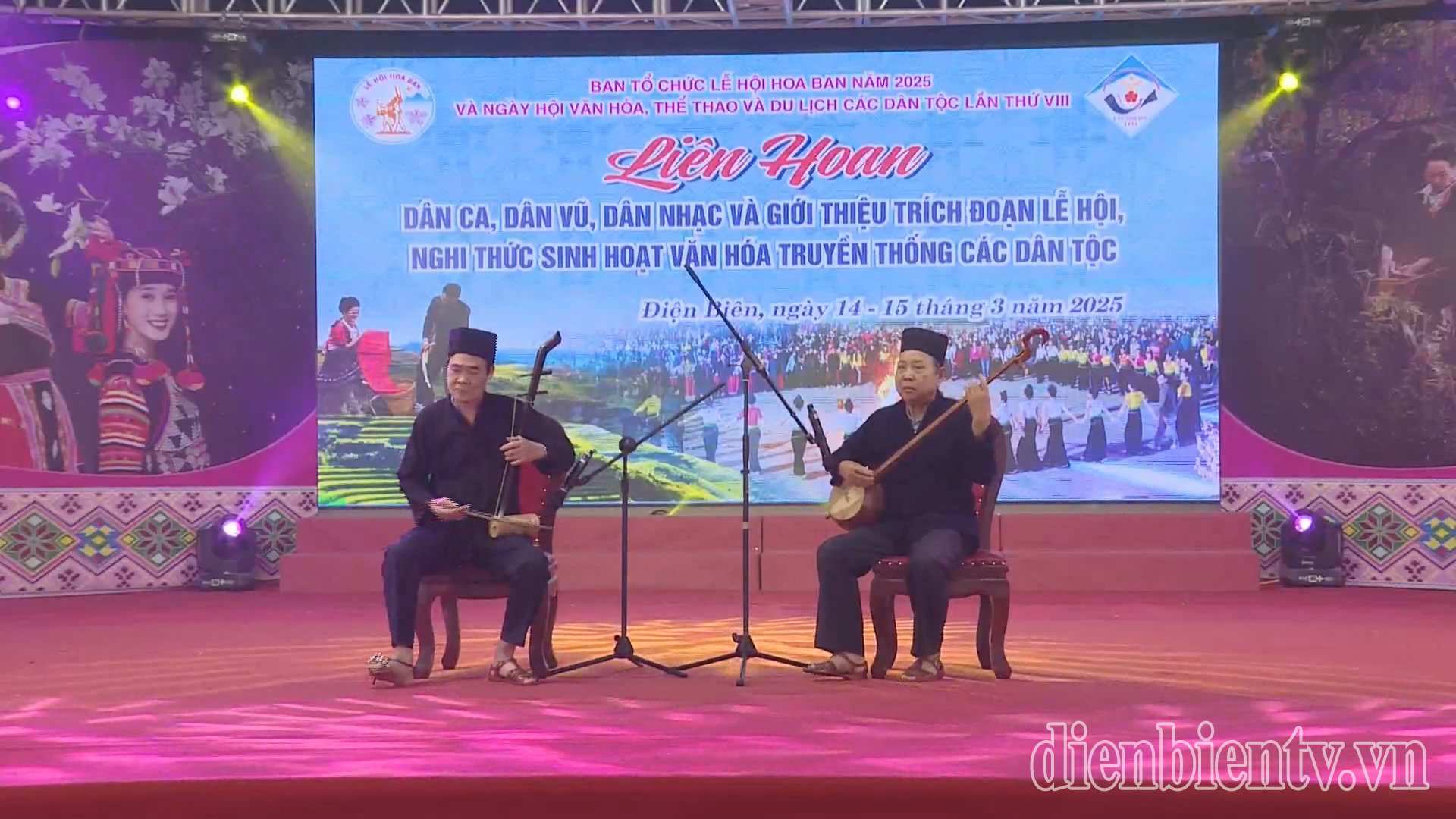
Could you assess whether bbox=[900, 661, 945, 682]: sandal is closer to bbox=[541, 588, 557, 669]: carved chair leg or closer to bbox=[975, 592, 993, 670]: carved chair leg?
bbox=[975, 592, 993, 670]: carved chair leg

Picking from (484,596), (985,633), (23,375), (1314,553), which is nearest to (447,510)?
(484,596)

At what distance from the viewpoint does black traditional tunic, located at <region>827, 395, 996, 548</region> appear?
16.0 ft

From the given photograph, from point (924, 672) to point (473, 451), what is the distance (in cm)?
177

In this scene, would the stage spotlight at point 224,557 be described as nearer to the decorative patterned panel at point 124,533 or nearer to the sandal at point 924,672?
the decorative patterned panel at point 124,533

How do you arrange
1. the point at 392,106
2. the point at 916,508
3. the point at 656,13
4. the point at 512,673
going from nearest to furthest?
the point at 512,673
the point at 916,508
the point at 656,13
the point at 392,106

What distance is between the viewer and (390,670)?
4.45 meters

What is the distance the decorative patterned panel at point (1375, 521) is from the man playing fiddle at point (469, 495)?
15.2 feet

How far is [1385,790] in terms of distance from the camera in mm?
3049

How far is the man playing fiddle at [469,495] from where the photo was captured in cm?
457

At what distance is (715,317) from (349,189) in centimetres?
226

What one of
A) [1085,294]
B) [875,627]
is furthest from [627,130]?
[875,627]

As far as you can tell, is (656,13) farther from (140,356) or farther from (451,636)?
(451,636)

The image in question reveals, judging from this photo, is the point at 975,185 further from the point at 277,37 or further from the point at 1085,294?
the point at 277,37

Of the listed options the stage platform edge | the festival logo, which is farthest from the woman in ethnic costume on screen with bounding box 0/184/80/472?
the festival logo
